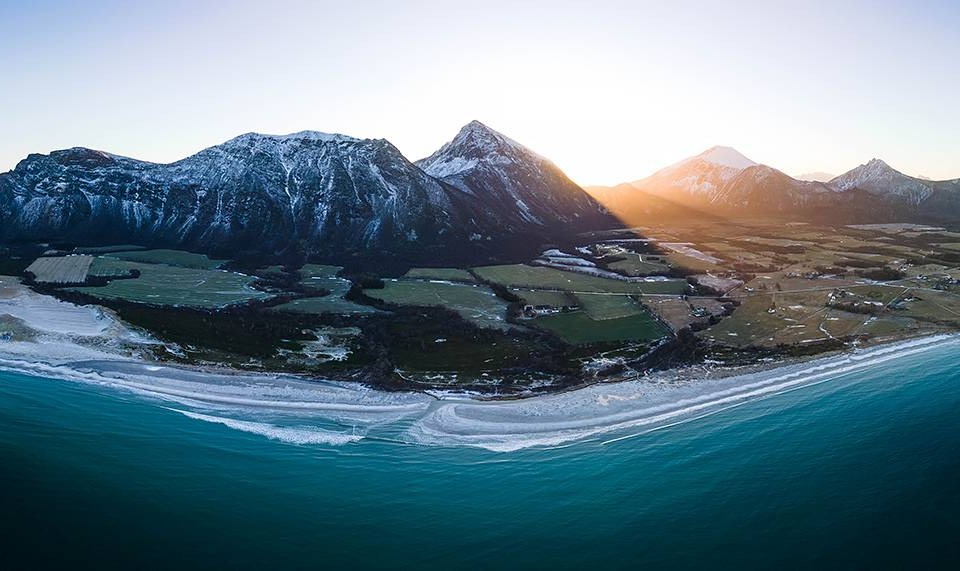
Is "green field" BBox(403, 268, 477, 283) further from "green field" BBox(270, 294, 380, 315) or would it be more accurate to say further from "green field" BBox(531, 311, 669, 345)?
"green field" BBox(531, 311, 669, 345)

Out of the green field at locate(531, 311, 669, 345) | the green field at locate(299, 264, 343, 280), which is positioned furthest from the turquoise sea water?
the green field at locate(299, 264, 343, 280)

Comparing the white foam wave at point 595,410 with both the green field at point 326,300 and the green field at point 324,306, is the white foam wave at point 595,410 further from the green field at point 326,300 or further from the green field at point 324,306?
the green field at point 326,300

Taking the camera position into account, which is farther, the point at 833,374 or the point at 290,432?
the point at 833,374

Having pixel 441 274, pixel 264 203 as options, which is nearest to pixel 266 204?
pixel 264 203

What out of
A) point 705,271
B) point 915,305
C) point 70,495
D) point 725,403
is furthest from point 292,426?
point 705,271

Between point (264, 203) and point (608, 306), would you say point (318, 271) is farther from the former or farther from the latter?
point (608, 306)

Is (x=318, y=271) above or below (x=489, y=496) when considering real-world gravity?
above
